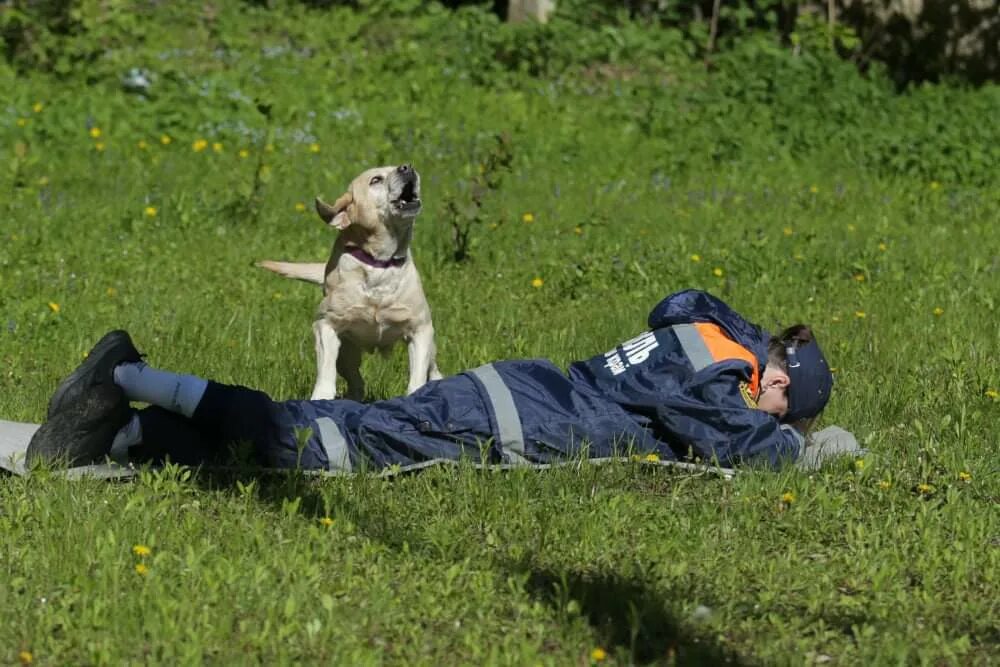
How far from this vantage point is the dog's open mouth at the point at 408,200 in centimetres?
608

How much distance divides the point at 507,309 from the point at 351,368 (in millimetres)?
1389

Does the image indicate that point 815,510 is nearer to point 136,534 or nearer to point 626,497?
point 626,497

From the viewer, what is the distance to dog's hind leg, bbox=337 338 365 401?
6.38 meters

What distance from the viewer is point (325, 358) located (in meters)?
6.11

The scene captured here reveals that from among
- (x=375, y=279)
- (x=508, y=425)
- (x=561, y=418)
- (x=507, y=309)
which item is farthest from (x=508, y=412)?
(x=507, y=309)

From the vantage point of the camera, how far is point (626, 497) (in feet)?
16.6

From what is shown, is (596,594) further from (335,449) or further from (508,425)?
(335,449)

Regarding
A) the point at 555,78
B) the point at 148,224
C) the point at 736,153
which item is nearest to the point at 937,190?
the point at 736,153

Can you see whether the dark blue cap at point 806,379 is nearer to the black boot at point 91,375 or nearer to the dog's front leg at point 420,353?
the dog's front leg at point 420,353

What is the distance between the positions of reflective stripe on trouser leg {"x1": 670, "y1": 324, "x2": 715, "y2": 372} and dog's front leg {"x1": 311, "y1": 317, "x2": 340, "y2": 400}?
1.39 m

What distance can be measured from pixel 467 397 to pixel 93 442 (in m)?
1.27

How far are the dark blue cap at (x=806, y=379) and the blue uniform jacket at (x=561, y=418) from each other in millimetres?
113

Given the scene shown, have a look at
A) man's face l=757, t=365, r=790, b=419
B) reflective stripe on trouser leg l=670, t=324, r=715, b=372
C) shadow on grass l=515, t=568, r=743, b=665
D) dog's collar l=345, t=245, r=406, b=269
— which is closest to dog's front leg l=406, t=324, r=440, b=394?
dog's collar l=345, t=245, r=406, b=269

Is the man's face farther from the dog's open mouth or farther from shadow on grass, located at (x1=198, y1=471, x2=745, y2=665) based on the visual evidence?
the dog's open mouth
